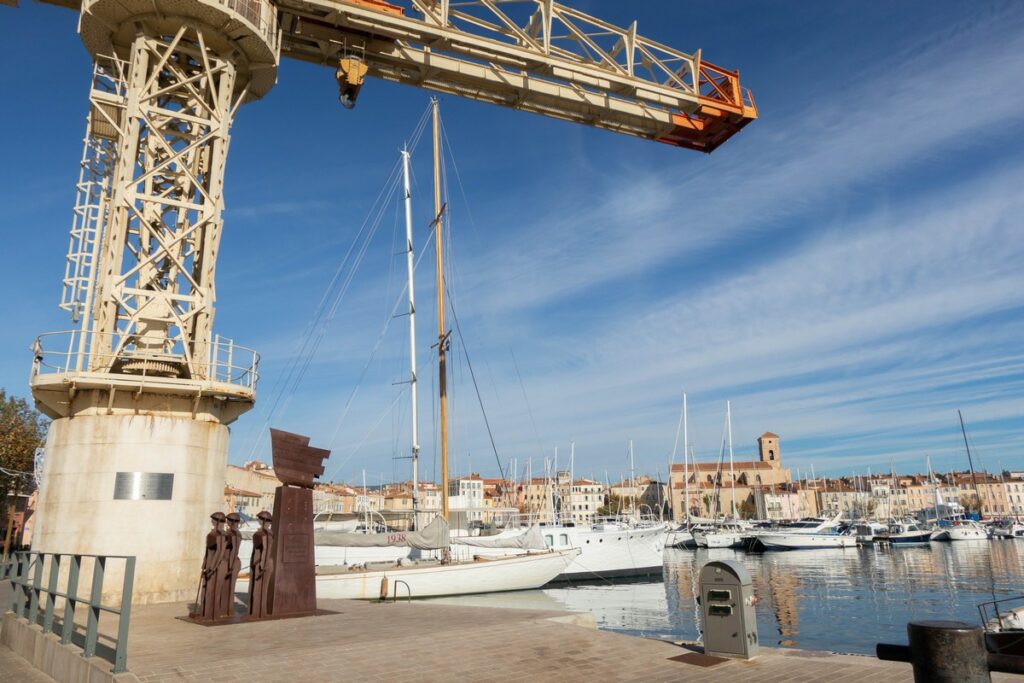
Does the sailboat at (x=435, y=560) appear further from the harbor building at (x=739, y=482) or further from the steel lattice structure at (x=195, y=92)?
the harbor building at (x=739, y=482)

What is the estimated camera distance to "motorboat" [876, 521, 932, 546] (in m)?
77.7

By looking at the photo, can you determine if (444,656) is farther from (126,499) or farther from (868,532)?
(868,532)

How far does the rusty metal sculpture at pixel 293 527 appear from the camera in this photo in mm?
12312

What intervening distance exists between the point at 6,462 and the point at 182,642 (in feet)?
135

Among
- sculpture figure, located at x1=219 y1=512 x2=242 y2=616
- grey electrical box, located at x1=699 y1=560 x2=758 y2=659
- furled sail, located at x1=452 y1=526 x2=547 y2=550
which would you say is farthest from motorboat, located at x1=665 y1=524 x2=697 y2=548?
grey electrical box, located at x1=699 y1=560 x2=758 y2=659

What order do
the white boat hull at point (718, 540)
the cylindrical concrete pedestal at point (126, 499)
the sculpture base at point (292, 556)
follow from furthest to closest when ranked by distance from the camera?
the white boat hull at point (718, 540), the cylindrical concrete pedestal at point (126, 499), the sculpture base at point (292, 556)

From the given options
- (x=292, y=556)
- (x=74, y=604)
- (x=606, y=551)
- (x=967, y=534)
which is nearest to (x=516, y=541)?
(x=606, y=551)

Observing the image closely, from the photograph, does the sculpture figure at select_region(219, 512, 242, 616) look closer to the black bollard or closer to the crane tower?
the crane tower

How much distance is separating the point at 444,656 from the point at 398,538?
21054mm

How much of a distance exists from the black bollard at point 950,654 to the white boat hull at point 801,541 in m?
77.2

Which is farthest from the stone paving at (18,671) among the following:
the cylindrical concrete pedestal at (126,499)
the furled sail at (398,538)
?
the furled sail at (398,538)

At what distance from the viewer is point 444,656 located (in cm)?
836

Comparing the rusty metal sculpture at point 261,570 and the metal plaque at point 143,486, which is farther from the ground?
the metal plaque at point 143,486

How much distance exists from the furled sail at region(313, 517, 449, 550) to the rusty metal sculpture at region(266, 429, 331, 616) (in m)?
14.6
